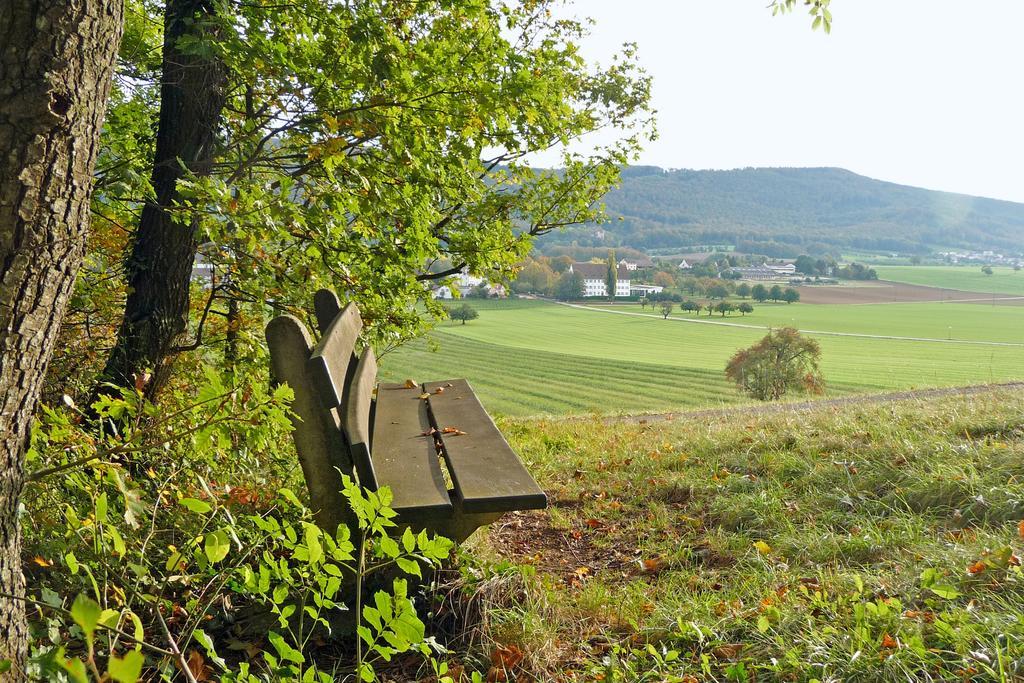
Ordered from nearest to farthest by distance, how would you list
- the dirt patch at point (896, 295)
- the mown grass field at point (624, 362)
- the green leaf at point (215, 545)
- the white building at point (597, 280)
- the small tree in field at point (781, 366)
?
the green leaf at point (215, 545) → the small tree in field at point (781, 366) → the mown grass field at point (624, 362) → the dirt patch at point (896, 295) → the white building at point (597, 280)

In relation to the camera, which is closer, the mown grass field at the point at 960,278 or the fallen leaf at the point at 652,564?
the fallen leaf at the point at 652,564

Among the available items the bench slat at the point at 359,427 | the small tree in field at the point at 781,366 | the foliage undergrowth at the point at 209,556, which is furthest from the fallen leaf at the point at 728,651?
the small tree in field at the point at 781,366

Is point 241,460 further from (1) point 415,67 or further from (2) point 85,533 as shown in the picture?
(1) point 415,67

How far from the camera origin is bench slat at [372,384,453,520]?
96.2 inches

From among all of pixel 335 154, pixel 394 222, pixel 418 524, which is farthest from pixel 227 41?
pixel 418 524

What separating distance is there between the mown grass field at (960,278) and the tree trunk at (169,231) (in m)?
122

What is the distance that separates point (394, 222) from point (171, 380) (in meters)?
1.81

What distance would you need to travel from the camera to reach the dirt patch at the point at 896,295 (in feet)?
317

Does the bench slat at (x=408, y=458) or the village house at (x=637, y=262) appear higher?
the village house at (x=637, y=262)

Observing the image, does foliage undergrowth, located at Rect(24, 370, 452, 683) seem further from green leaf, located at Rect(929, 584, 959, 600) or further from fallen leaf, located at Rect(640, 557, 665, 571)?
green leaf, located at Rect(929, 584, 959, 600)

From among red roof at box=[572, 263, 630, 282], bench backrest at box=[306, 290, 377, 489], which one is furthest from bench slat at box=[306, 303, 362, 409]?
red roof at box=[572, 263, 630, 282]

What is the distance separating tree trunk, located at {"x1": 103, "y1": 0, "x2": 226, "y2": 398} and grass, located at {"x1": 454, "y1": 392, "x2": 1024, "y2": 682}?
2257mm

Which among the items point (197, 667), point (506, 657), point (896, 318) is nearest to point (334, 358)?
point (197, 667)

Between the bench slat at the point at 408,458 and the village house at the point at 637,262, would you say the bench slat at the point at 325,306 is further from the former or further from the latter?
the village house at the point at 637,262
